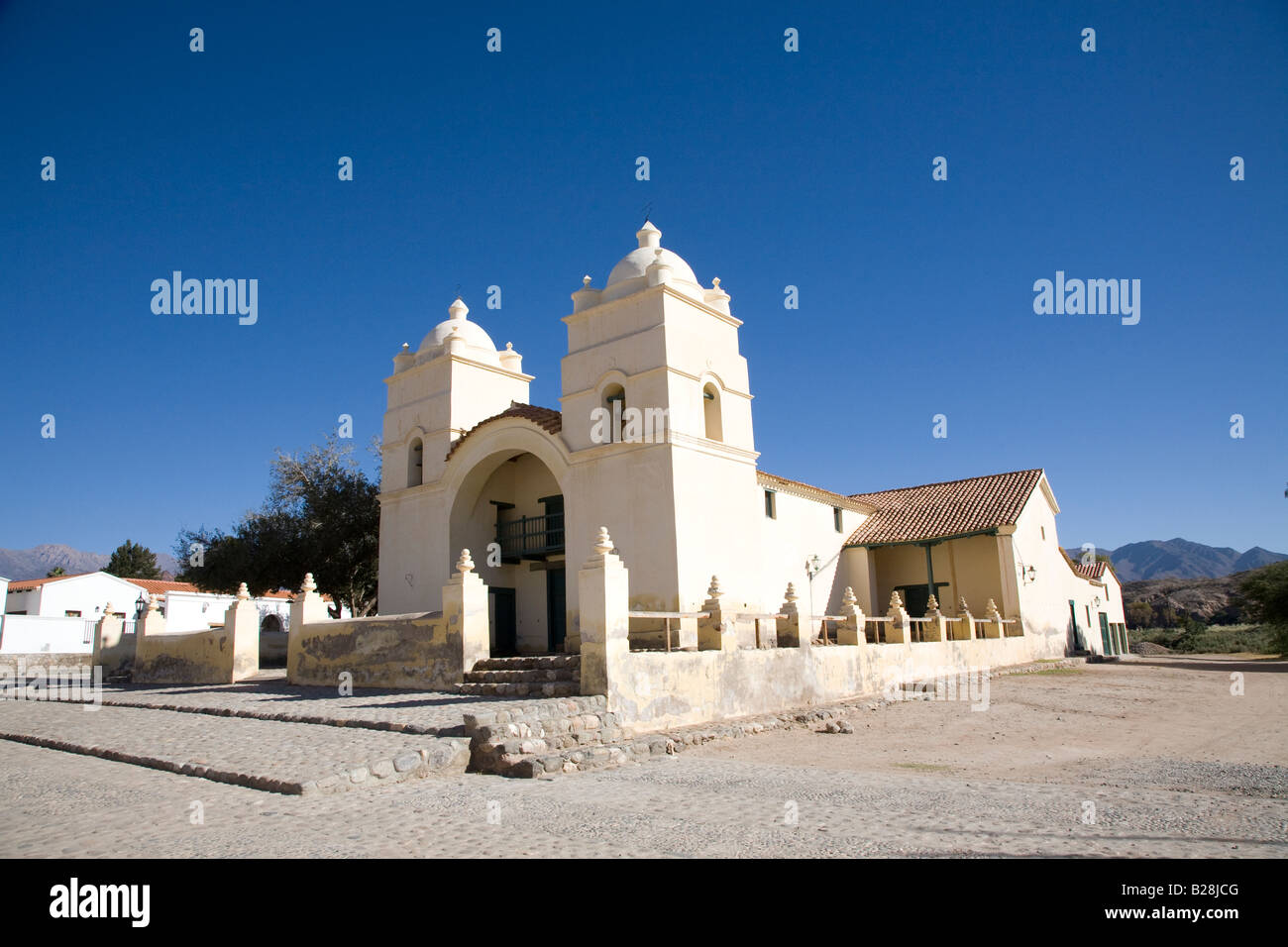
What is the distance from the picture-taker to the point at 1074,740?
11508 mm

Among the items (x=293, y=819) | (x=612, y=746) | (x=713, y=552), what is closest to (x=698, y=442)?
(x=713, y=552)

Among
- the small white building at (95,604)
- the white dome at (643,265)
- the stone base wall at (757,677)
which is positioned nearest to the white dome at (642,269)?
the white dome at (643,265)

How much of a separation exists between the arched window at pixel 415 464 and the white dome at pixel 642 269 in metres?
6.67

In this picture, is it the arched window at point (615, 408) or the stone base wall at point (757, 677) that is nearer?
the stone base wall at point (757, 677)

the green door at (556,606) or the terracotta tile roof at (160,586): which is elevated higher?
the terracotta tile roof at (160,586)

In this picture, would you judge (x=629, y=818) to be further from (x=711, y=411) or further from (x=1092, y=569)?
(x=1092, y=569)

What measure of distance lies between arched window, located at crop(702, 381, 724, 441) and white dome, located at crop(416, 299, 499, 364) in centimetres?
657

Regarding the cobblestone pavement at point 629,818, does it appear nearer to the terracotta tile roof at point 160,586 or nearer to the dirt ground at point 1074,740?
the dirt ground at point 1074,740

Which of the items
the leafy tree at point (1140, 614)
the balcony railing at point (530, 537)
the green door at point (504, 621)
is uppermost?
the balcony railing at point (530, 537)

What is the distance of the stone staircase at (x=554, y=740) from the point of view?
8945 mm

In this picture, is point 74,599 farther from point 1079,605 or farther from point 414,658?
point 1079,605

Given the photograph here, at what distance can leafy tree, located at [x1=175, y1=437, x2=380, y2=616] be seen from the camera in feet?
82.2

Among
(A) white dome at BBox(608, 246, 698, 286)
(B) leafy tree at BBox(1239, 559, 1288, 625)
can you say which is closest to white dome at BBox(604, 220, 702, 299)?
(A) white dome at BBox(608, 246, 698, 286)
